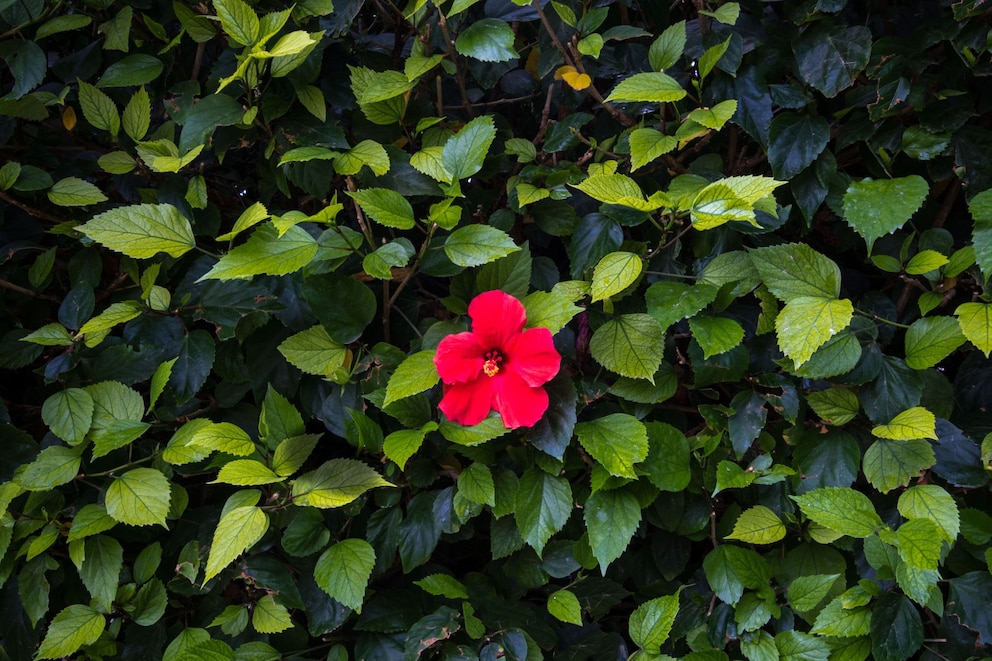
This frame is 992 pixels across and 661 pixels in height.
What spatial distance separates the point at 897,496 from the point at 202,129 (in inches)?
49.8

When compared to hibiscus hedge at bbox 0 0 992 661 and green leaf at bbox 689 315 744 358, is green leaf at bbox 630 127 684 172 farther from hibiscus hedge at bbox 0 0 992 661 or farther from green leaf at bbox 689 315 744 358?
green leaf at bbox 689 315 744 358

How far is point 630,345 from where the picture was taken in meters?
1.12

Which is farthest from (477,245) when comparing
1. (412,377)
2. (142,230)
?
(142,230)

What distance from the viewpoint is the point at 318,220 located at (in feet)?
3.51

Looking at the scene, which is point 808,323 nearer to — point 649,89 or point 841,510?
point 841,510

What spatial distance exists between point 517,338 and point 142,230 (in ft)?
2.01

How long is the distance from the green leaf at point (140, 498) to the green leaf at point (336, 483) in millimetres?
217

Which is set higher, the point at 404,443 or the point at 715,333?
the point at 715,333

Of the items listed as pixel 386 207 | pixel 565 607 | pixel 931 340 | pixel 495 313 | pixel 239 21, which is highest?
pixel 239 21

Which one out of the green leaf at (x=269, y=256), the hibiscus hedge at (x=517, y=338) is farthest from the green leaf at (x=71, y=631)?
the green leaf at (x=269, y=256)

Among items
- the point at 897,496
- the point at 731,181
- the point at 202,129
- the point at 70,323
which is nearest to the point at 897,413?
the point at 897,496

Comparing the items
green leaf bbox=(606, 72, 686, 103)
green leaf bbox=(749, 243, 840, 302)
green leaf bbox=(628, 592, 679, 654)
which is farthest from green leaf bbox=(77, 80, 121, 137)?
green leaf bbox=(628, 592, 679, 654)

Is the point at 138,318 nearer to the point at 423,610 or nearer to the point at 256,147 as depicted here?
the point at 256,147

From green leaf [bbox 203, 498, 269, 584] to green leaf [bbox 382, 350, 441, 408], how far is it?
0.85 feet
